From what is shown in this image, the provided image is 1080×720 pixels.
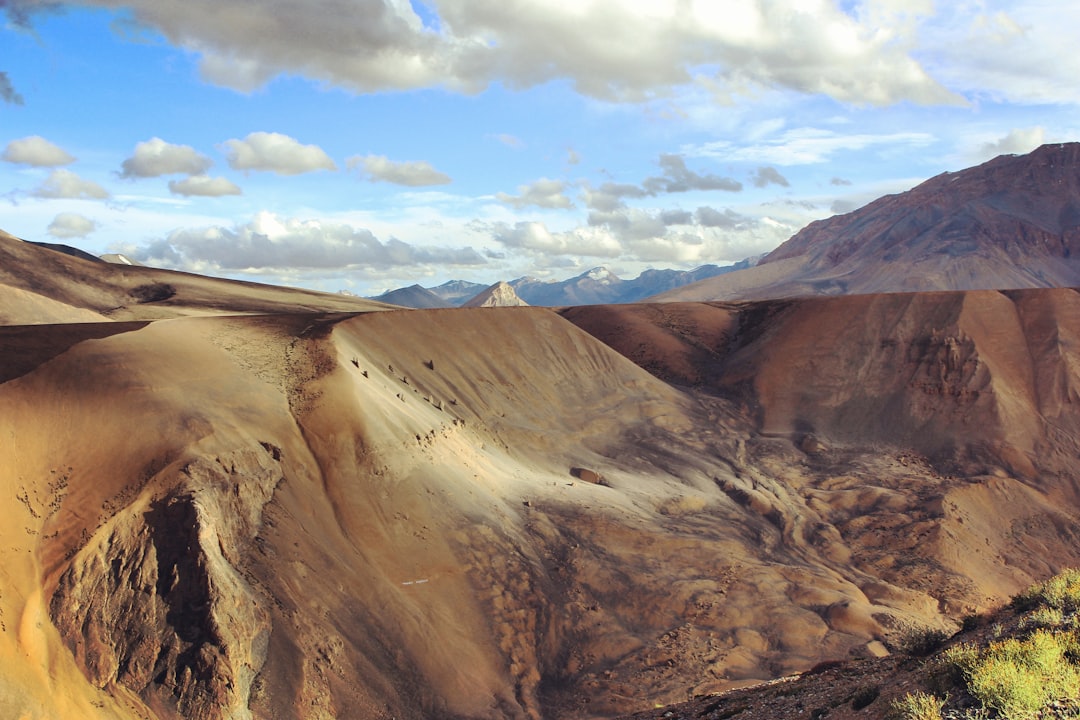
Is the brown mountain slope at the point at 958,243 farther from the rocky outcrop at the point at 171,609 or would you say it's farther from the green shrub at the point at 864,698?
the green shrub at the point at 864,698

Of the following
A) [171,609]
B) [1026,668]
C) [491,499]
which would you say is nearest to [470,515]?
[491,499]

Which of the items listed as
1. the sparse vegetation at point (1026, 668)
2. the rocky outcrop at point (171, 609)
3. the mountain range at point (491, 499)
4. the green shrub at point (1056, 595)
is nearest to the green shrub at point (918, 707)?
the sparse vegetation at point (1026, 668)

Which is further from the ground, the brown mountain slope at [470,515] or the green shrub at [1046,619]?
the green shrub at [1046,619]

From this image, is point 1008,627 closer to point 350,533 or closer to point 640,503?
point 350,533

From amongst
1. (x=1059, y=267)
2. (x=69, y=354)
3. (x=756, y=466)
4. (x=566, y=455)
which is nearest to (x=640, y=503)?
(x=566, y=455)

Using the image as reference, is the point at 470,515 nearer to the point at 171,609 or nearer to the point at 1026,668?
the point at 171,609
